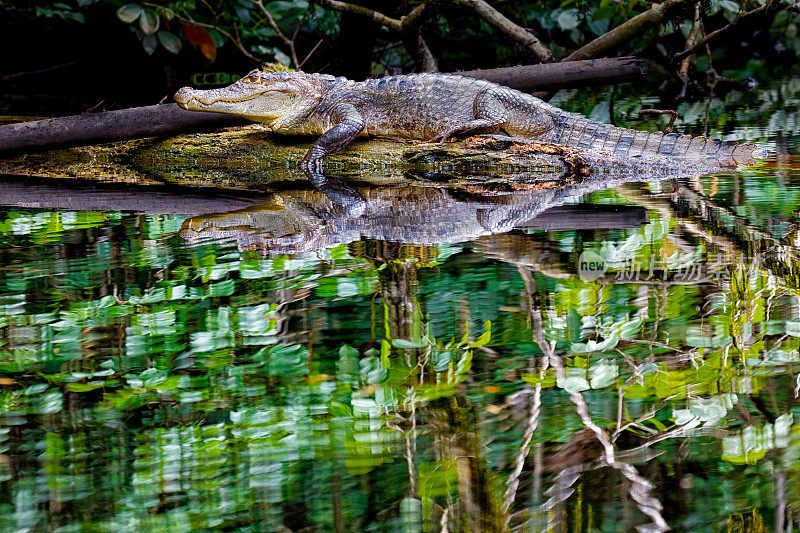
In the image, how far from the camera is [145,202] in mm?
3771

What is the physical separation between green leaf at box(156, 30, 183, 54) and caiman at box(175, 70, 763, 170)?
394 cm

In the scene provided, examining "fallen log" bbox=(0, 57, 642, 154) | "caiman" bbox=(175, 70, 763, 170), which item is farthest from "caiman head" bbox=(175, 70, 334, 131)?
"fallen log" bbox=(0, 57, 642, 154)

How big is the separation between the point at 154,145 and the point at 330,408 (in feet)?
12.4

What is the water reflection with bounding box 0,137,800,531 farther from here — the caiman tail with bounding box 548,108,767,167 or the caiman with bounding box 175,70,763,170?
the caiman with bounding box 175,70,763,170

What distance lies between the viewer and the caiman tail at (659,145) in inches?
178

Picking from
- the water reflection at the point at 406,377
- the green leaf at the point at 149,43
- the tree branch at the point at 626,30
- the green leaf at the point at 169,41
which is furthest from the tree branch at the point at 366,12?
the water reflection at the point at 406,377

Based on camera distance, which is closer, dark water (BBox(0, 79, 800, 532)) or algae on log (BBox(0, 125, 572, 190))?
dark water (BBox(0, 79, 800, 532))

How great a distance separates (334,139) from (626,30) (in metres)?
3.54

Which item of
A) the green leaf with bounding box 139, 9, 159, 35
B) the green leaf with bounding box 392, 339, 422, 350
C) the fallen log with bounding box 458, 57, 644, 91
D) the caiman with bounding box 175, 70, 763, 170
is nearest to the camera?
the green leaf with bounding box 392, 339, 422, 350

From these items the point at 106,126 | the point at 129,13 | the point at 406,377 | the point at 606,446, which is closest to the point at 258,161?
the point at 106,126

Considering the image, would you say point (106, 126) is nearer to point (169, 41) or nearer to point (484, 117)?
point (484, 117)

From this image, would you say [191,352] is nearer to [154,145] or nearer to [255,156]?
[255,156]

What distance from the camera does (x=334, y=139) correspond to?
15.0 feet

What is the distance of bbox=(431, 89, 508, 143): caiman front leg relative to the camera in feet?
15.7
